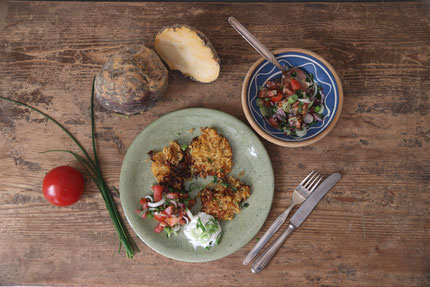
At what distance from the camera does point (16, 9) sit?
259cm

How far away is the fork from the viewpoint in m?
2.42

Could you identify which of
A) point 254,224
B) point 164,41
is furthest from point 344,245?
point 164,41

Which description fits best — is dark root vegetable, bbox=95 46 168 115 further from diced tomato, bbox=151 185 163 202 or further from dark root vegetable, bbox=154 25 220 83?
diced tomato, bbox=151 185 163 202

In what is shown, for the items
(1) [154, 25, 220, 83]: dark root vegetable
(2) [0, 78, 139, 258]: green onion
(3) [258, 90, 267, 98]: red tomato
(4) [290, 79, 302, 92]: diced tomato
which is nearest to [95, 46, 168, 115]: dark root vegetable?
(1) [154, 25, 220, 83]: dark root vegetable

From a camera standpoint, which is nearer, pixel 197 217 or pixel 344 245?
pixel 197 217

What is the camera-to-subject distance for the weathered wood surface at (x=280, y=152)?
8.16ft

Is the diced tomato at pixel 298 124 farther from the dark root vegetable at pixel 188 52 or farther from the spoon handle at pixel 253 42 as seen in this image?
the dark root vegetable at pixel 188 52

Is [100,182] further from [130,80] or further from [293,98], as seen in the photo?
[293,98]

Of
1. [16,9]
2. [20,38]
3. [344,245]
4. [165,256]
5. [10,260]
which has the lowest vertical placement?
[10,260]

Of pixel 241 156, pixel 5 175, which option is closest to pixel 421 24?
pixel 241 156

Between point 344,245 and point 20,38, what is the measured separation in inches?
122

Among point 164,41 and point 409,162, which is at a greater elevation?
point 164,41

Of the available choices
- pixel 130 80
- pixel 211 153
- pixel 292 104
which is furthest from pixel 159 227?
pixel 292 104

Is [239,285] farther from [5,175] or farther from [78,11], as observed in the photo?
[78,11]
